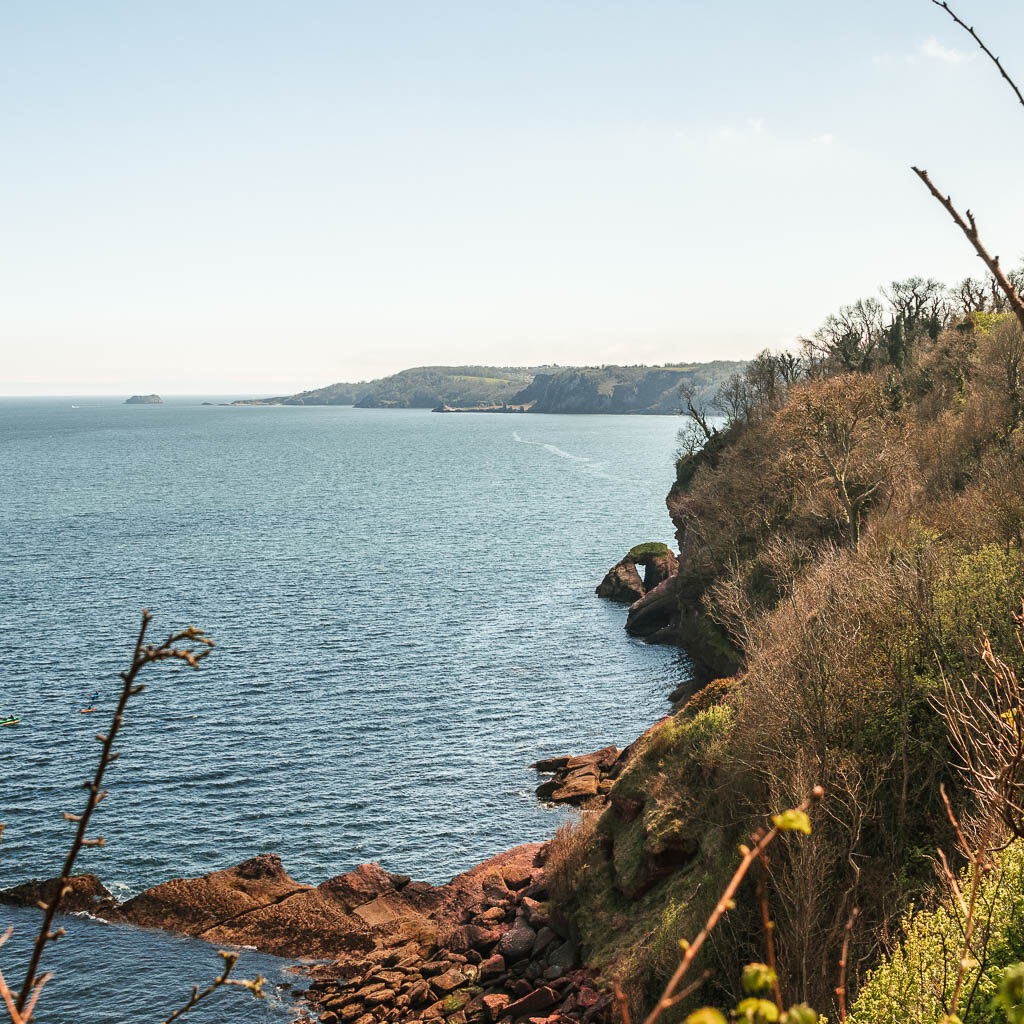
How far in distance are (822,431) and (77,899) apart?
47156 mm

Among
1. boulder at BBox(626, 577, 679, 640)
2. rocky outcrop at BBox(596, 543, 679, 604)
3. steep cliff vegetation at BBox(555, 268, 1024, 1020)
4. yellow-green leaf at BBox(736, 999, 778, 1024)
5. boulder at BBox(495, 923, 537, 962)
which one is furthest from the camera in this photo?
rocky outcrop at BBox(596, 543, 679, 604)

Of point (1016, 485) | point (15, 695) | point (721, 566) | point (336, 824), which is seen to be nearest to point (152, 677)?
point (15, 695)

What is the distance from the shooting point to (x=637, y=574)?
89875 mm

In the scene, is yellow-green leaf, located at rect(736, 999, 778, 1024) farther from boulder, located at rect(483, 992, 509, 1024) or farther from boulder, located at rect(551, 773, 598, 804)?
boulder, located at rect(551, 773, 598, 804)

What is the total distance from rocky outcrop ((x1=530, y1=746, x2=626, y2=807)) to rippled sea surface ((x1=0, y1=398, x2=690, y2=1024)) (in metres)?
1.25

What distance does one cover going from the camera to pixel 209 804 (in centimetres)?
4650

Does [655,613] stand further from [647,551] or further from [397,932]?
[397,932]

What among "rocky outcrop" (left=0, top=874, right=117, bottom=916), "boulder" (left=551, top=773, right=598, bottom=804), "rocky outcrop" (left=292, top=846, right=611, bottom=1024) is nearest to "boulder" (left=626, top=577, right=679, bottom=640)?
"boulder" (left=551, top=773, right=598, bottom=804)

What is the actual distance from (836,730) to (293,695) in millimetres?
38946

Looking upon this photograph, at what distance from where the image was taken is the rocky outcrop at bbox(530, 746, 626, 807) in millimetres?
48344

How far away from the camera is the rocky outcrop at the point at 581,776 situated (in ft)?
159

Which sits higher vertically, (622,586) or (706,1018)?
(706,1018)

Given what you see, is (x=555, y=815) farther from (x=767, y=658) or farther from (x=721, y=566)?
(x=721, y=566)

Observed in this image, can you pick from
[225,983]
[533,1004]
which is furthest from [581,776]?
[225,983]
